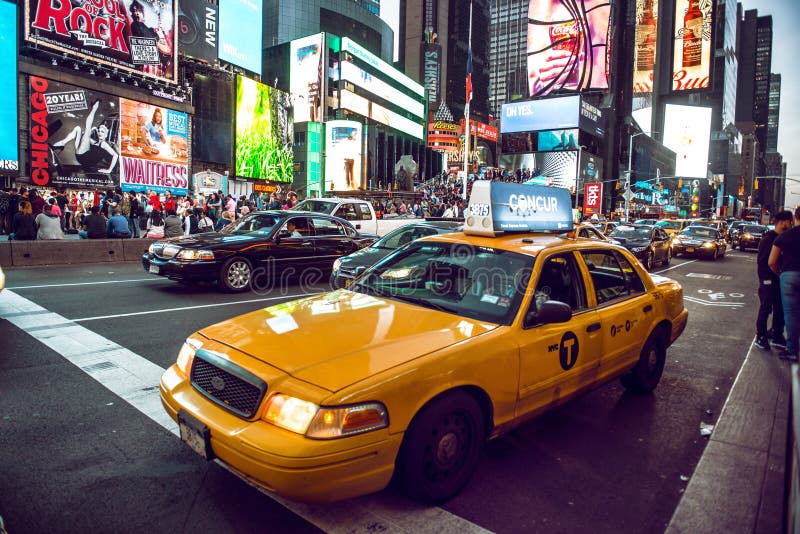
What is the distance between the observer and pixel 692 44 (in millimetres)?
106125

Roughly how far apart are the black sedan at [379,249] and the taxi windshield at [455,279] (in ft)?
12.6

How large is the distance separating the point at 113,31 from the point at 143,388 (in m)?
31.4

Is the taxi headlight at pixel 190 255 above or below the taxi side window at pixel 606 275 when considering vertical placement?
below

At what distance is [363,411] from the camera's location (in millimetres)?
2570

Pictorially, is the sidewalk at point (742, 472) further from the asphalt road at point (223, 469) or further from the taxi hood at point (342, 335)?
the taxi hood at point (342, 335)

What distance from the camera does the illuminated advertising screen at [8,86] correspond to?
24.7 metres

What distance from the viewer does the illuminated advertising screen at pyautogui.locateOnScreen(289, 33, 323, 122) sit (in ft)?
209

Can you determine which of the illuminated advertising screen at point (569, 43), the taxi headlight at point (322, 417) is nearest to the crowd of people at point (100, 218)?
the taxi headlight at point (322, 417)

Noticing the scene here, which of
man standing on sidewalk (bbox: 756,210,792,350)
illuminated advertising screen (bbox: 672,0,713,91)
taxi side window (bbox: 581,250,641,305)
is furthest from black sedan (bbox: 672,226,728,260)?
illuminated advertising screen (bbox: 672,0,713,91)

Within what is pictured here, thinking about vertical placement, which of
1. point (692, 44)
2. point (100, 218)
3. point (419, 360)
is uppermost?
point (692, 44)

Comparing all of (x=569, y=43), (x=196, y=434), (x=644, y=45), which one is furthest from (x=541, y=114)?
(x=196, y=434)

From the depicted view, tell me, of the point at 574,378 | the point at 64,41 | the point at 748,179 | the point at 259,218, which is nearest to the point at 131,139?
the point at 64,41

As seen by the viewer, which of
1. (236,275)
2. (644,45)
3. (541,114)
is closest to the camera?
(236,275)

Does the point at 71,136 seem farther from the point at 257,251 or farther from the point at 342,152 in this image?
the point at 342,152
